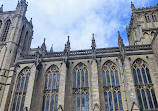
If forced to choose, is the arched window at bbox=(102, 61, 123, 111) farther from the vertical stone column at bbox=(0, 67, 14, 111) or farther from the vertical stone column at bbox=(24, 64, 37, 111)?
the vertical stone column at bbox=(0, 67, 14, 111)

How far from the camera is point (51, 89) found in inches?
832

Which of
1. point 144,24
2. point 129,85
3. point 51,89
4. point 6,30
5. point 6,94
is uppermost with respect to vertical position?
point 144,24

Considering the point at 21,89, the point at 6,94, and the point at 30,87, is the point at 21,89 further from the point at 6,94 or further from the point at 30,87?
the point at 30,87

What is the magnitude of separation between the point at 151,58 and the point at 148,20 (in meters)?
10.9

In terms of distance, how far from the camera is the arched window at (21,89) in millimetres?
20828

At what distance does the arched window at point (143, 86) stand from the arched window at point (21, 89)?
15.3 meters

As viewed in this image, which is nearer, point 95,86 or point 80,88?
point 95,86

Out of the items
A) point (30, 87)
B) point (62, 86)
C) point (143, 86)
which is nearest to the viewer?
point (143, 86)

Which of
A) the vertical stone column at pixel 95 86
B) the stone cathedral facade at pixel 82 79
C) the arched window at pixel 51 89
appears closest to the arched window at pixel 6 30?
the stone cathedral facade at pixel 82 79

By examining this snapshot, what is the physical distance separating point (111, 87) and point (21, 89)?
12.7 metres

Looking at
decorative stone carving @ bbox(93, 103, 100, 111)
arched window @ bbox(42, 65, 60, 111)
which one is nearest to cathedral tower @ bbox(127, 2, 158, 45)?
decorative stone carving @ bbox(93, 103, 100, 111)

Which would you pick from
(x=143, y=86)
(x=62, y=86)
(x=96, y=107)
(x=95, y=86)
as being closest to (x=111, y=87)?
(x=95, y=86)

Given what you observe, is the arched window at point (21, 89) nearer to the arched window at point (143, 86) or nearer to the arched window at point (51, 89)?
the arched window at point (51, 89)

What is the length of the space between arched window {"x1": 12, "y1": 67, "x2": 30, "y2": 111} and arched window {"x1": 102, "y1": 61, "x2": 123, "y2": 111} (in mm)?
11255
